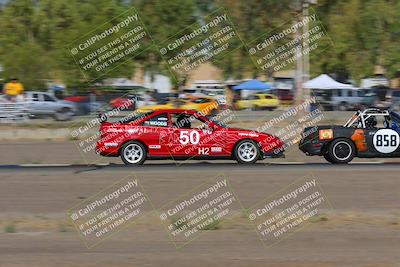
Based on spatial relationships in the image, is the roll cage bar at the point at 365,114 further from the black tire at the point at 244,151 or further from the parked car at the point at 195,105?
the parked car at the point at 195,105

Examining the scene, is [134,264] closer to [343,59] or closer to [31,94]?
[31,94]

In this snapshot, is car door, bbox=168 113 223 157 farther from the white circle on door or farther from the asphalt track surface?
the white circle on door

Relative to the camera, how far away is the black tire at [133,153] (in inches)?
690

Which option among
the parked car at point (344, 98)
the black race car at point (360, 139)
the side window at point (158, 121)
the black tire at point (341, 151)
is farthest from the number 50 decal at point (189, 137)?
the parked car at point (344, 98)

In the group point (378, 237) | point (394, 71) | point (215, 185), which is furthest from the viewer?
point (394, 71)

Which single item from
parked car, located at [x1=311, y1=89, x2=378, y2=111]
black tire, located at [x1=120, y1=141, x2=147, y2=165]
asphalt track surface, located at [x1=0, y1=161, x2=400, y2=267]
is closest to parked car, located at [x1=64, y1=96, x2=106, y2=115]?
parked car, located at [x1=311, y1=89, x2=378, y2=111]

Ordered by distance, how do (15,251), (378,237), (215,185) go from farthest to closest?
(215,185), (378,237), (15,251)

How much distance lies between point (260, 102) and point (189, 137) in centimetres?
1940

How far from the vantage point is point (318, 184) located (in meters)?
14.2

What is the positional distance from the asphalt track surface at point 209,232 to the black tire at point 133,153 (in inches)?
17.7

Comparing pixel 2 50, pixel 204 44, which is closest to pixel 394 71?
pixel 204 44

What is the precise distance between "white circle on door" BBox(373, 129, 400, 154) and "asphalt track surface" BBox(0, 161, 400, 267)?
1.27 feet

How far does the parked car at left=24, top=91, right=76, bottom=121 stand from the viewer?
3034 centimetres

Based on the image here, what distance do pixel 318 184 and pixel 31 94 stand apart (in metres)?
19.7
